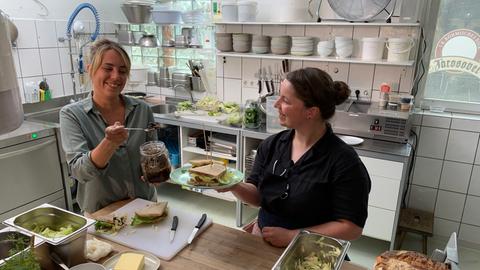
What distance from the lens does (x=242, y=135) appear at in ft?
9.04

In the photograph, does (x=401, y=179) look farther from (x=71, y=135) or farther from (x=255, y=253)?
(x=71, y=135)

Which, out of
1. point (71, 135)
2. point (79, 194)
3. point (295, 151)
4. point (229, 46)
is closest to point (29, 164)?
point (79, 194)

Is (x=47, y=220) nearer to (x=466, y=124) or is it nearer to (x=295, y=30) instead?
(x=295, y=30)

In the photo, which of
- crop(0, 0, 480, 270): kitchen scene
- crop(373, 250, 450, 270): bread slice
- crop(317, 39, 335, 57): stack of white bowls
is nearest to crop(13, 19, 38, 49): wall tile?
crop(0, 0, 480, 270): kitchen scene

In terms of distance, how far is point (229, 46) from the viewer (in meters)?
3.08

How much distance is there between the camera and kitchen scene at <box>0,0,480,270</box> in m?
1.18

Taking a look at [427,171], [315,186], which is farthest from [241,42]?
[315,186]

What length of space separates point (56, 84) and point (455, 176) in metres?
3.42

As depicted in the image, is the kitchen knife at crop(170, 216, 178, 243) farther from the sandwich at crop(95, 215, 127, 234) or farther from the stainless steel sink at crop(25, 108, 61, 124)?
the stainless steel sink at crop(25, 108, 61, 124)

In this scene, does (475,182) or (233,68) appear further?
(233,68)

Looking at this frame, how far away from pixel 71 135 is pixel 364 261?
209cm

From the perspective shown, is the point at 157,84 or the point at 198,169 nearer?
the point at 198,169

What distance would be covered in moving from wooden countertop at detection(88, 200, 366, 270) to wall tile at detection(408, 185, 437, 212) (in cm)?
191

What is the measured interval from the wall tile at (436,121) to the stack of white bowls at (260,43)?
1.34 m
